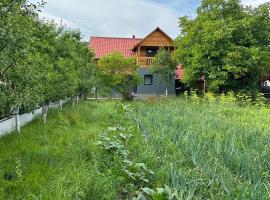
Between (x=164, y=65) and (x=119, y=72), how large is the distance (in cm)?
443

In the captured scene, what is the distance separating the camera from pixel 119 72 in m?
27.5

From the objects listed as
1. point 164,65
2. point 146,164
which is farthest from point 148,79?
point 146,164

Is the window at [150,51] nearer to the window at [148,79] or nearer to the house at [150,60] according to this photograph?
the house at [150,60]

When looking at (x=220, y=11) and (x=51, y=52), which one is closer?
(x=51, y=52)

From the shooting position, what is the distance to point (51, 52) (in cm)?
1182

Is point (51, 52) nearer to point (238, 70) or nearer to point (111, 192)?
point (111, 192)

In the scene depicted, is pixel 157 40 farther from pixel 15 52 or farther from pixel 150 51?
pixel 15 52

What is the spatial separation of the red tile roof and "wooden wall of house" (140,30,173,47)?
3970 millimetres

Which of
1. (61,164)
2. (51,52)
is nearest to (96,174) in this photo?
(61,164)

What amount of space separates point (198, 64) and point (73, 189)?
2107 centimetres

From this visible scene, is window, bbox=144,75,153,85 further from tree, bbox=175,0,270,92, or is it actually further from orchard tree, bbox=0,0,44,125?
orchard tree, bbox=0,0,44,125

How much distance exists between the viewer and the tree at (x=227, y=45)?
23.7 m

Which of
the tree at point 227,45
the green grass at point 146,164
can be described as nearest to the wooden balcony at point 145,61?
the tree at point 227,45

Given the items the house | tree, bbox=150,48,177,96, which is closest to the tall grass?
tree, bbox=150,48,177,96
